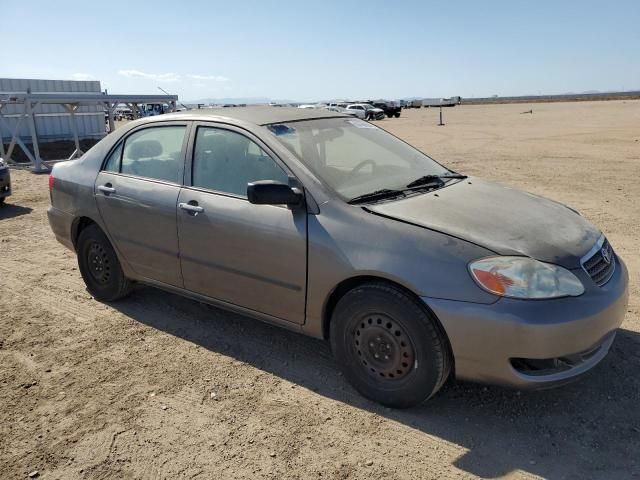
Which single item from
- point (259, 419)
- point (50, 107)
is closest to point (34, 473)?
point (259, 419)

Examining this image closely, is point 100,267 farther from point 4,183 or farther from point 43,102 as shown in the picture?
point 43,102

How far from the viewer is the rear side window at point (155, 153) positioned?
13.1ft

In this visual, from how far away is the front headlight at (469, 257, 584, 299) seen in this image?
2.65 metres

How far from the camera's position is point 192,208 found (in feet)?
12.2

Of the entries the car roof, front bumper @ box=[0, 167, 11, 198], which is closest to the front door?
the car roof

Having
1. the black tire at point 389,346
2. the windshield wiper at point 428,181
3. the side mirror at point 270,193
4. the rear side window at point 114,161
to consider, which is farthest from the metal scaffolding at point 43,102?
the black tire at point 389,346

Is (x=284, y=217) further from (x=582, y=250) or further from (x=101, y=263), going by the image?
(x=101, y=263)

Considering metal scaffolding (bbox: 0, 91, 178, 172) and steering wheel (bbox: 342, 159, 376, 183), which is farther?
metal scaffolding (bbox: 0, 91, 178, 172)

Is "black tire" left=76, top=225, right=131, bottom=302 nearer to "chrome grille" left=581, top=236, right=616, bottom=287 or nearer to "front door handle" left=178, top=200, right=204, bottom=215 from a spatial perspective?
"front door handle" left=178, top=200, right=204, bottom=215

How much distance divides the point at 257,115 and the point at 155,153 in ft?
3.11

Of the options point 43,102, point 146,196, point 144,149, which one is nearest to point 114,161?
point 144,149

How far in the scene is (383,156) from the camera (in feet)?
13.0

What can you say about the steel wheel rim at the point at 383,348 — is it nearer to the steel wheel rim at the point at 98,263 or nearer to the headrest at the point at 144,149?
the headrest at the point at 144,149

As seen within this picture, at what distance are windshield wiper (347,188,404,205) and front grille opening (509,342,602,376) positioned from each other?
1242 mm
